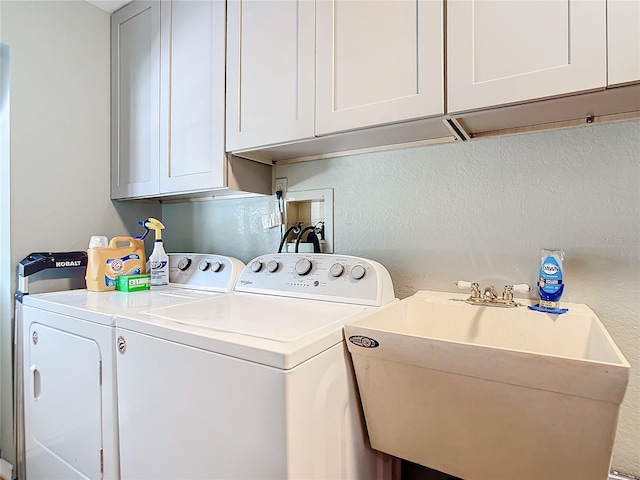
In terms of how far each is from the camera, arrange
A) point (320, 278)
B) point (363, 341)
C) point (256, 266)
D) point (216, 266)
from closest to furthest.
Answer: point (363, 341), point (320, 278), point (256, 266), point (216, 266)

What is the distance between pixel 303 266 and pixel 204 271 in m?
0.59

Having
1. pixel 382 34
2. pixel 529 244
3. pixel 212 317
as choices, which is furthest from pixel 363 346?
pixel 382 34

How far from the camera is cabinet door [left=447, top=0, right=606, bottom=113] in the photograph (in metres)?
0.89

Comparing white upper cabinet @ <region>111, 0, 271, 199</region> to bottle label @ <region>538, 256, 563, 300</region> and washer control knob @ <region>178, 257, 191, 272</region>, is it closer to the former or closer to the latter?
washer control knob @ <region>178, 257, 191, 272</region>

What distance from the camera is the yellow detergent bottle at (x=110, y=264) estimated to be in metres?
1.73

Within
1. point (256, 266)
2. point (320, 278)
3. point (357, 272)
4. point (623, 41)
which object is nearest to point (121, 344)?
point (256, 266)

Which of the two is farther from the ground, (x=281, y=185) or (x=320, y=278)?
(x=281, y=185)

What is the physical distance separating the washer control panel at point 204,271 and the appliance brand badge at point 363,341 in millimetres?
815

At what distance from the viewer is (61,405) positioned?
1362 millimetres

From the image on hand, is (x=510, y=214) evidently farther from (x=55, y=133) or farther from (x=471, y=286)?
(x=55, y=133)

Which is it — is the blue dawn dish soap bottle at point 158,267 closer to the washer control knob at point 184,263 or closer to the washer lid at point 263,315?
the washer control knob at point 184,263

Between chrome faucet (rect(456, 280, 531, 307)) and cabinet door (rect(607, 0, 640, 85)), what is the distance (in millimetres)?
656

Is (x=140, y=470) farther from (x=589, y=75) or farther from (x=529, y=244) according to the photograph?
(x=589, y=75)

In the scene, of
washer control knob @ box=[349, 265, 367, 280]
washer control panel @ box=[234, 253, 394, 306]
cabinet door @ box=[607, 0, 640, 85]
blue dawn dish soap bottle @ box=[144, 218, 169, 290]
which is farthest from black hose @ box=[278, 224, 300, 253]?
cabinet door @ box=[607, 0, 640, 85]
